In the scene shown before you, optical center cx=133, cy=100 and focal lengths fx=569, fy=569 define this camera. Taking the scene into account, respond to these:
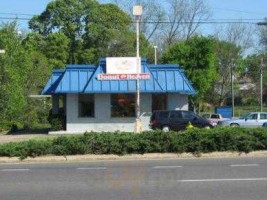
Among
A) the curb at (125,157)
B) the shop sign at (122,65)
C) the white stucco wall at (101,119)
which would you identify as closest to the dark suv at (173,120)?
the white stucco wall at (101,119)

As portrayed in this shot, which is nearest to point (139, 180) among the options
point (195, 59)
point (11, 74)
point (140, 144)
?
point (140, 144)

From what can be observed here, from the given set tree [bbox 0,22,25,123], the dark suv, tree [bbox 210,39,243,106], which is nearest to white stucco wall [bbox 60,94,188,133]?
the dark suv

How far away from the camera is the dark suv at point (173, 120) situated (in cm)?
3394

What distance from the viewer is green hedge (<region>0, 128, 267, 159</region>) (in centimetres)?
1778

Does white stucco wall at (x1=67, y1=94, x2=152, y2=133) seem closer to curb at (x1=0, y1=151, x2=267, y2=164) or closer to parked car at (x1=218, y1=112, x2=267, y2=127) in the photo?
parked car at (x1=218, y1=112, x2=267, y2=127)

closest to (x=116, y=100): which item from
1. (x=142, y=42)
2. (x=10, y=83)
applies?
(x=10, y=83)

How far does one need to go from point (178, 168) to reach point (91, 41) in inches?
2517

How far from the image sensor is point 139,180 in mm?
12258

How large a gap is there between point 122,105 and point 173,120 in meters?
4.53

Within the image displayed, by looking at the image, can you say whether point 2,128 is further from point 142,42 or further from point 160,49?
point 160,49

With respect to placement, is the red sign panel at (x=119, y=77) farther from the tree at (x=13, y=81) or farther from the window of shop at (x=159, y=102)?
the tree at (x=13, y=81)

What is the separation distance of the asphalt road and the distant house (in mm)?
19315

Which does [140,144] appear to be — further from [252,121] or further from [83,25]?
[83,25]

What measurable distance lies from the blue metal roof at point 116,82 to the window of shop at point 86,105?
1115 mm
